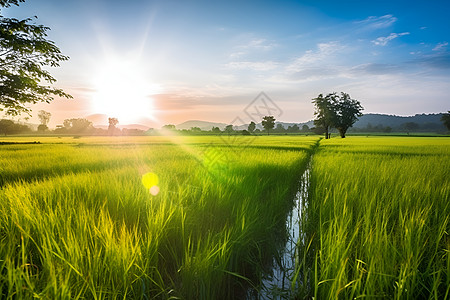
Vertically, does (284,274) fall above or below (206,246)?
below

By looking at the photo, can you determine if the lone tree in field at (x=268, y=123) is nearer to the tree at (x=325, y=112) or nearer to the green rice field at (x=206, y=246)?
the tree at (x=325, y=112)

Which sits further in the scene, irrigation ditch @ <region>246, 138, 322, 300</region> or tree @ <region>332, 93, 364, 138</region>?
tree @ <region>332, 93, 364, 138</region>

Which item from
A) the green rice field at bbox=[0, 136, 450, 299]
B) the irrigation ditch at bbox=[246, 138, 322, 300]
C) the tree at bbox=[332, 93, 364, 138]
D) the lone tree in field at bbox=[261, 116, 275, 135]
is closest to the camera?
the green rice field at bbox=[0, 136, 450, 299]

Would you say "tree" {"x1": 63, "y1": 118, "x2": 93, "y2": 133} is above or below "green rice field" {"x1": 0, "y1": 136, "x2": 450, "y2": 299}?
above

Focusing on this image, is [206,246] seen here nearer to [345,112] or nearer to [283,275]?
[283,275]

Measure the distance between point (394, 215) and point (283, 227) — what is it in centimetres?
134

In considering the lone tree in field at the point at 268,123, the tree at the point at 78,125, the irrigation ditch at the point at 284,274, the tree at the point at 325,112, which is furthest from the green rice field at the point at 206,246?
the lone tree in field at the point at 268,123

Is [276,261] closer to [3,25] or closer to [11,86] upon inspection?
[11,86]

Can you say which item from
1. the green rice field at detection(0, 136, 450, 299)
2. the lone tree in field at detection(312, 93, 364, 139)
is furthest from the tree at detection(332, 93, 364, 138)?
the green rice field at detection(0, 136, 450, 299)

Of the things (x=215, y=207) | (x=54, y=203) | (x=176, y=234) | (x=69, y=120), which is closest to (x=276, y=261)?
(x=215, y=207)

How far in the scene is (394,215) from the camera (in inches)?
105

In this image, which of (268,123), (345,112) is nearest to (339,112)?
(345,112)

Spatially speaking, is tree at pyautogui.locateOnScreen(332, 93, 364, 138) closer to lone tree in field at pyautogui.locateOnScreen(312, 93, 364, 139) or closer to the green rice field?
lone tree in field at pyautogui.locateOnScreen(312, 93, 364, 139)

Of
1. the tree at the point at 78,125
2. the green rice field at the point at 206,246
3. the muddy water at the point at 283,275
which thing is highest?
the tree at the point at 78,125
